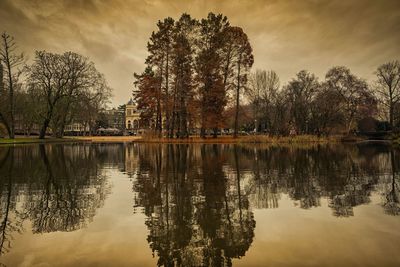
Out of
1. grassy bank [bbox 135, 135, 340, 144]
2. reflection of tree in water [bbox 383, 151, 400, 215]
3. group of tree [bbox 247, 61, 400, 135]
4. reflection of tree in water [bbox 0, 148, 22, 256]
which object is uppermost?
group of tree [bbox 247, 61, 400, 135]

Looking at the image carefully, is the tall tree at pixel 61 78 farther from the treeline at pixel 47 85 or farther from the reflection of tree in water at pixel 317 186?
the reflection of tree in water at pixel 317 186

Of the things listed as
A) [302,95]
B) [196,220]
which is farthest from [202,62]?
[196,220]

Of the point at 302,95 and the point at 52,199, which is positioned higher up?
the point at 302,95

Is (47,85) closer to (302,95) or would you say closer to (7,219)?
(302,95)

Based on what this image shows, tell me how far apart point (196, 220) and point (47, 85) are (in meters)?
57.6

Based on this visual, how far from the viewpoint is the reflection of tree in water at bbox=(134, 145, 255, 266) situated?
473 centimetres

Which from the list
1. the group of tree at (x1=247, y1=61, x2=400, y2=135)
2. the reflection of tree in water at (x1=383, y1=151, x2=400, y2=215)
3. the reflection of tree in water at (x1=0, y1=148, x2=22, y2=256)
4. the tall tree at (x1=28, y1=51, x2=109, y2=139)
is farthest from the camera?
the group of tree at (x1=247, y1=61, x2=400, y2=135)

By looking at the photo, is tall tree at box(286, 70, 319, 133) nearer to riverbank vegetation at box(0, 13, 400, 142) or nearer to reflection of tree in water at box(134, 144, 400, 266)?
riverbank vegetation at box(0, 13, 400, 142)

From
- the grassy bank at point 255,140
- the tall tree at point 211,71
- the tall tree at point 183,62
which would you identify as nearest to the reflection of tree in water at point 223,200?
the grassy bank at point 255,140

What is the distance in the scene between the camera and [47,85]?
2194 inches

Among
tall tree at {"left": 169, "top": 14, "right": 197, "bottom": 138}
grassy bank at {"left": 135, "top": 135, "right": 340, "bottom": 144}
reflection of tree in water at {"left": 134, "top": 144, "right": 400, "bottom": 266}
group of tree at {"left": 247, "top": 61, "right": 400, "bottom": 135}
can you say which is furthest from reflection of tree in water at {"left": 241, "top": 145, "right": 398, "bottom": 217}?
group of tree at {"left": 247, "top": 61, "right": 400, "bottom": 135}

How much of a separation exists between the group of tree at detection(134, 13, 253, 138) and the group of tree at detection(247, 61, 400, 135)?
494 inches

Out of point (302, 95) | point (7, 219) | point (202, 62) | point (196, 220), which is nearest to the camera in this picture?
point (196, 220)

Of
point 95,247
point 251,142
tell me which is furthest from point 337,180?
point 251,142
